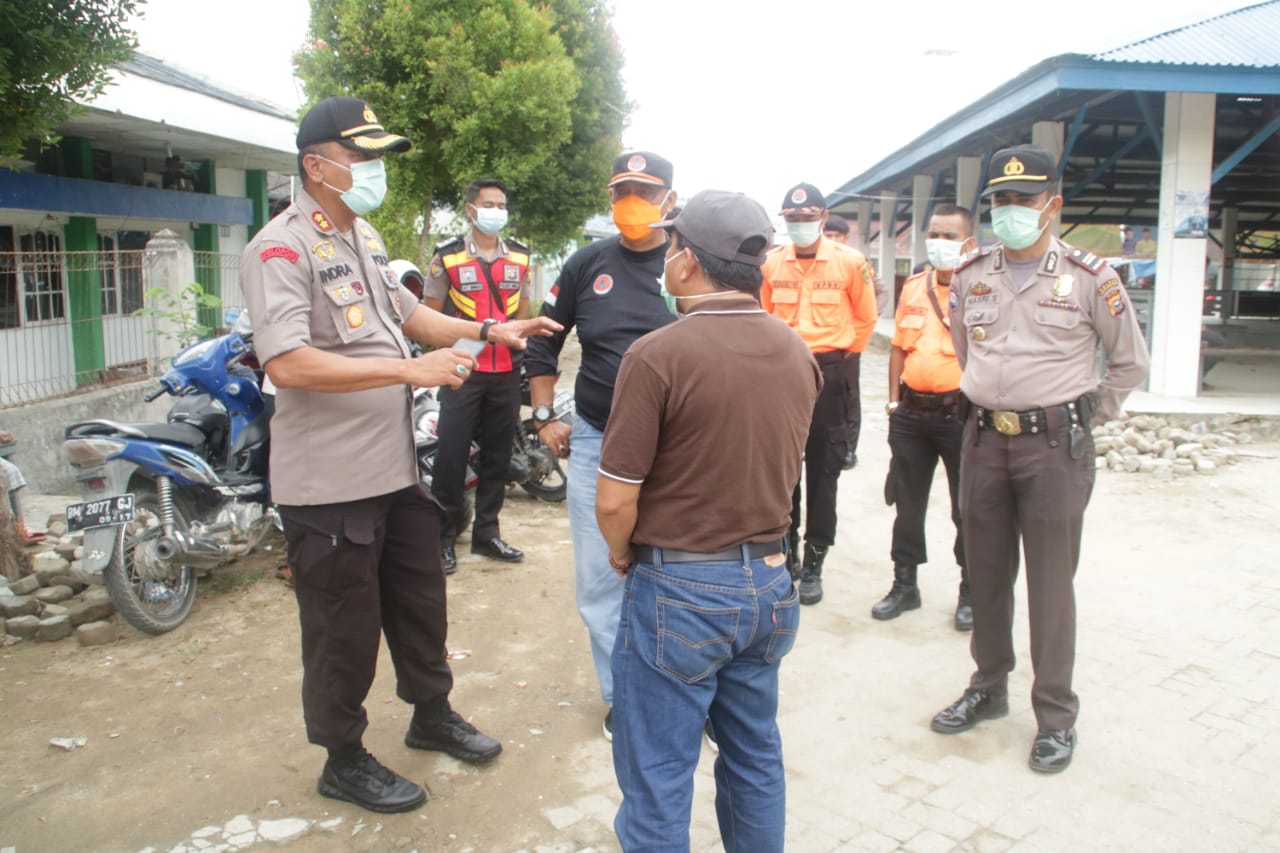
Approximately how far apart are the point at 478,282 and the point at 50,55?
227 cm

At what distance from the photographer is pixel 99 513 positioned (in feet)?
14.2

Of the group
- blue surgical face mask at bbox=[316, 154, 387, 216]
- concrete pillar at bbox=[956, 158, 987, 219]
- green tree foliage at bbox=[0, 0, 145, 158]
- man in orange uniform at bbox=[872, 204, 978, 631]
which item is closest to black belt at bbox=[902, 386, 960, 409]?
man in orange uniform at bbox=[872, 204, 978, 631]

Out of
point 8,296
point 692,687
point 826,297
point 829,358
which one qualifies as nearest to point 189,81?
point 8,296

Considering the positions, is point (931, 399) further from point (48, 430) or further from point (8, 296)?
point (8, 296)

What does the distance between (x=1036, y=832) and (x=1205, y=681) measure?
1.53 metres

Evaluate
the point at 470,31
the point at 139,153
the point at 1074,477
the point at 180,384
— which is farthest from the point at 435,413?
the point at 139,153

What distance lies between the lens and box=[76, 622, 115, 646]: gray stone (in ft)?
14.7

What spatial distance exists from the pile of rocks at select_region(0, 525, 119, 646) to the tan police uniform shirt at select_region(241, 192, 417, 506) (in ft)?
7.31

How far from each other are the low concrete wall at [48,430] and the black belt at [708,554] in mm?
6184

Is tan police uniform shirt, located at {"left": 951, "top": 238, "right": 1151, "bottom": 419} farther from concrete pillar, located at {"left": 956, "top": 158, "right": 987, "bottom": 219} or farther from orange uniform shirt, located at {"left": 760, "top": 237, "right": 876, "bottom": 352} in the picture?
concrete pillar, located at {"left": 956, "top": 158, "right": 987, "bottom": 219}

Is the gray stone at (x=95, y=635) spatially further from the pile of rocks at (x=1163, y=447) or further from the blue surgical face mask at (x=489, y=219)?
the pile of rocks at (x=1163, y=447)

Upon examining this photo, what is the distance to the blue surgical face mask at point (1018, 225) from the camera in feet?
11.5

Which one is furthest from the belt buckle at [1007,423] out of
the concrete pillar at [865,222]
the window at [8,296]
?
the concrete pillar at [865,222]

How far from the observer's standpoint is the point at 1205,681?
410cm
